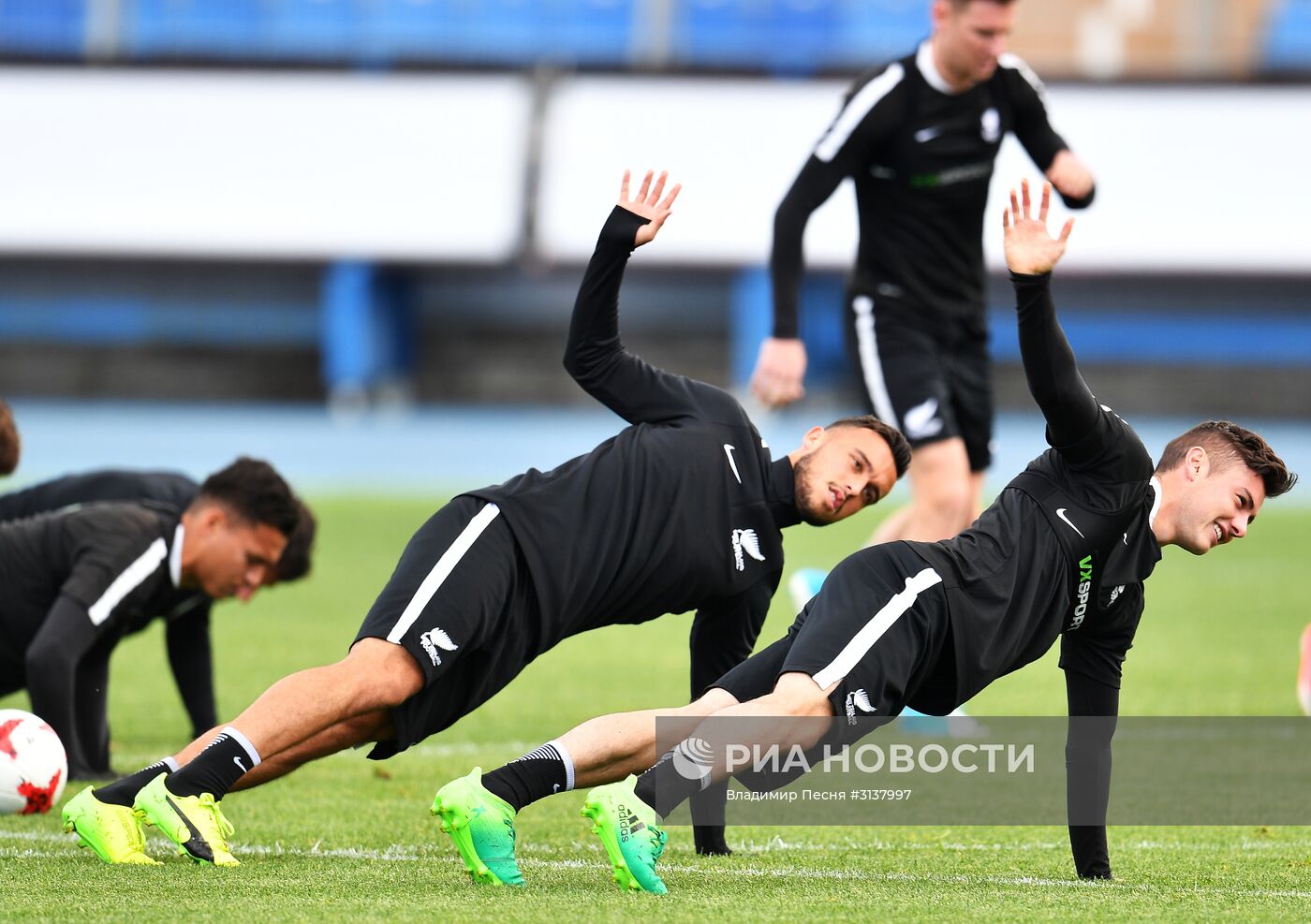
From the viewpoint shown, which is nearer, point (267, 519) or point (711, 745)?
point (711, 745)

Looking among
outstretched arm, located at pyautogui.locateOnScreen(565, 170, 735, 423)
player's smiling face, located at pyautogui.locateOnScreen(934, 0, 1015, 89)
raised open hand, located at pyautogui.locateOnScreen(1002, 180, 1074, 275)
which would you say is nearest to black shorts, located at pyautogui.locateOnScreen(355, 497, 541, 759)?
outstretched arm, located at pyautogui.locateOnScreen(565, 170, 735, 423)

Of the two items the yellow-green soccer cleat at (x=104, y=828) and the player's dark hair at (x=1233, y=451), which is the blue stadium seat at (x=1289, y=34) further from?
the yellow-green soccer cleat at (x=104, y=828)

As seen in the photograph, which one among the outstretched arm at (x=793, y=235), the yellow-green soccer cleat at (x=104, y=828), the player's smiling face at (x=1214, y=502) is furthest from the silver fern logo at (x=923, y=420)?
the yellow-green soccer cleat at (x=104, y=828)

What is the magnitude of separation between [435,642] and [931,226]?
323 cm

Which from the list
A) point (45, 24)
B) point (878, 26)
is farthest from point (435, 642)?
point (45, 24)

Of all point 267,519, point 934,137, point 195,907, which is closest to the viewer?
point 195,907

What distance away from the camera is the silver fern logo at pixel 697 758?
4051 millimetres

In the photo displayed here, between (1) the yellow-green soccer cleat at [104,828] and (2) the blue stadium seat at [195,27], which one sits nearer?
(1) the yellow-green soccer cleat at [104,828]

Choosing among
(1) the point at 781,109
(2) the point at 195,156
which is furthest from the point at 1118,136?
(2) the point at 195,156

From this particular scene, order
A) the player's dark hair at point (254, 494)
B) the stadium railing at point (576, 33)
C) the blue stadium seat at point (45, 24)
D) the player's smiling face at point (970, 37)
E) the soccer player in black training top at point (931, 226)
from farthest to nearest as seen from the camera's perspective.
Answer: the blue stadium seat at point (45, 24) < the stadium railing at point (576, 33) < the soccer player in black training top at point (931, 226) < the player's smiling face at point (970, 37) < the player's dark hair at point (254, 494)

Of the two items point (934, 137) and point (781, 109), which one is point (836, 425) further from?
point (781, 109)

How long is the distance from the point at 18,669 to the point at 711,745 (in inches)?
107

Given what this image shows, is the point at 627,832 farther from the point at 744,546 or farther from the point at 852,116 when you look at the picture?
the point at 852,116

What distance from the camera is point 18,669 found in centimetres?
566
